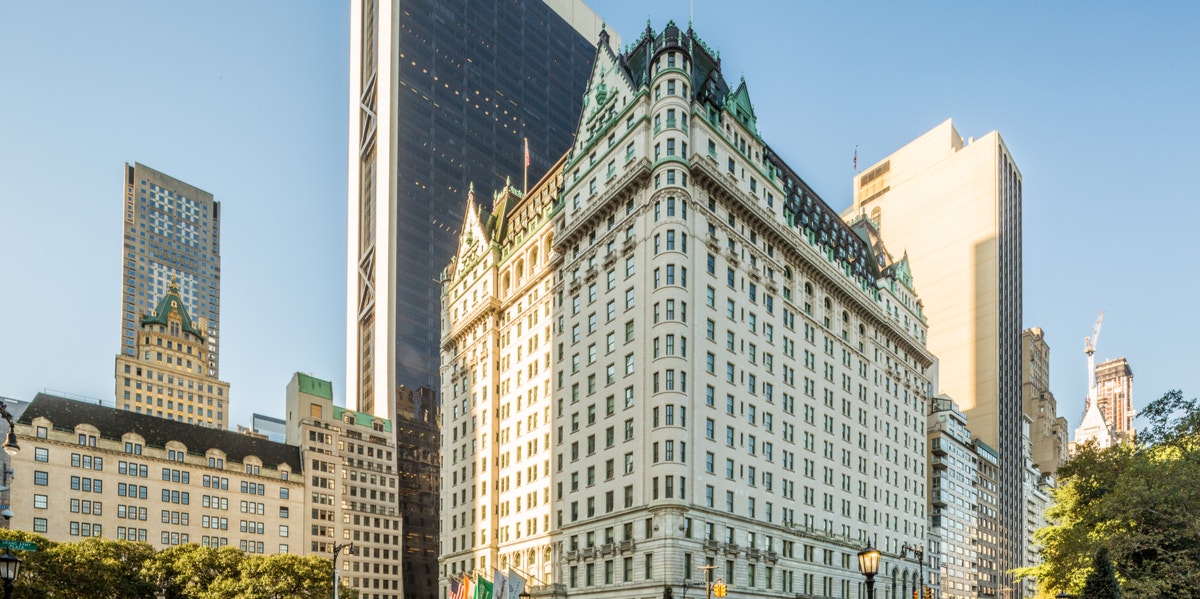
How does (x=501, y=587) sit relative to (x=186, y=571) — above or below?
above

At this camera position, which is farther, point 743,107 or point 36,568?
point 743,107

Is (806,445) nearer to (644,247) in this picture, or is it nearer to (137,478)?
(644,247)

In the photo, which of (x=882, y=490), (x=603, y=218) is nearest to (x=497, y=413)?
(x=603, y=218)

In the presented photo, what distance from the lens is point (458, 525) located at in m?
115

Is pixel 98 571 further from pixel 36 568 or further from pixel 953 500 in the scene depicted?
pixel 953 500

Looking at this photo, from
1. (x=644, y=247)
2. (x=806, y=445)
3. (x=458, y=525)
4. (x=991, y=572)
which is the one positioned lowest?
(x=991, y=572)

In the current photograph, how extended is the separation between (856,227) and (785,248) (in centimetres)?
4789

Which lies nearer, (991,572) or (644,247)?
(644,247)

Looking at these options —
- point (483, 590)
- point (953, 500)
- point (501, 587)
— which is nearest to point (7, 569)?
point (501, 587)

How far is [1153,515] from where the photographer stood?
50344mm

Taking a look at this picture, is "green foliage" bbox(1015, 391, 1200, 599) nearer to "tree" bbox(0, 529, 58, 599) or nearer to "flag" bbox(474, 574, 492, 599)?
"flag" bbox(474, 574, 492, 599)

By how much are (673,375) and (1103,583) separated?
39068 millimetres

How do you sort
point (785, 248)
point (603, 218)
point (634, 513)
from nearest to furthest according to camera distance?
point (634, 513), point (603, 218), point (785, 248)

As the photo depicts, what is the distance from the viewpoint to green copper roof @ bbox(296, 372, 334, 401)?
171500mm
